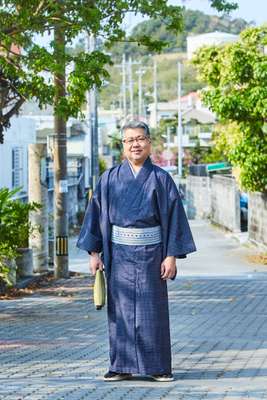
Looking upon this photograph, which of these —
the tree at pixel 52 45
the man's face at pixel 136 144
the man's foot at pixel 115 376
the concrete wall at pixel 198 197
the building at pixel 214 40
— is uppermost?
the building at pixel 214 40

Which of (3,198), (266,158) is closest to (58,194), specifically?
(3,198)

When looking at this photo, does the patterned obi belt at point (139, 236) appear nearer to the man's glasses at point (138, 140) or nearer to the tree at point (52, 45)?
the man's glasses at point (138, 140)

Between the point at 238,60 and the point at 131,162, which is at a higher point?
the point at 238,60

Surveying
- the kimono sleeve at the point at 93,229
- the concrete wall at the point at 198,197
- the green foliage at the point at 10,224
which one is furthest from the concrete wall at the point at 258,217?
the kimono sleeve at the point at 93,229

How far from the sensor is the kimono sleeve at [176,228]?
8.99m

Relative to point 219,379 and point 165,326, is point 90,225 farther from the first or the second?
point 219,379

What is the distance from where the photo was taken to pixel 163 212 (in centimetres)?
904

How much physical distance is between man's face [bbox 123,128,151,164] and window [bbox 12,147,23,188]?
976 inches

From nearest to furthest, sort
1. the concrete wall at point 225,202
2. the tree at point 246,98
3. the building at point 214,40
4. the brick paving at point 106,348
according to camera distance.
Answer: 1. the brick paving at point 106,348
2. the tree at point 246,98
3. the building at point 214,40
4. the concrete wall at point 225,202

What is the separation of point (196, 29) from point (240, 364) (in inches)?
6381

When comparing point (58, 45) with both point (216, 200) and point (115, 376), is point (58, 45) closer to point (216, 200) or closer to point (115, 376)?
A: point (115, 376)

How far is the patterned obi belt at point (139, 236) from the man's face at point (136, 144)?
0.56 m

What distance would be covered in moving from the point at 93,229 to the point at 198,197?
46.1 meters

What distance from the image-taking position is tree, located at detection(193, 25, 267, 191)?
88.4ft
